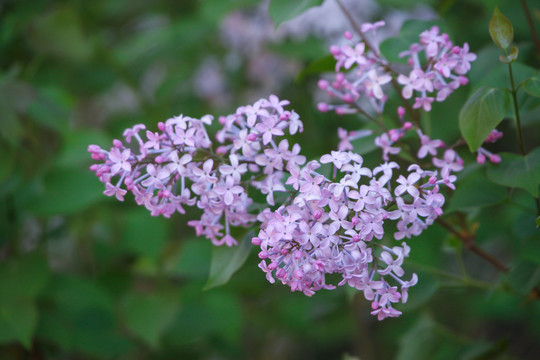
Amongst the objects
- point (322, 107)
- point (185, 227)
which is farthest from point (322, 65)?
point (185, 227)

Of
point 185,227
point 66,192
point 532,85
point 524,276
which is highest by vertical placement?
point 532,85

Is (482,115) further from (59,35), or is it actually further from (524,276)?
(59,35)

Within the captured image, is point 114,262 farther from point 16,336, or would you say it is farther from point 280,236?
point 280,236

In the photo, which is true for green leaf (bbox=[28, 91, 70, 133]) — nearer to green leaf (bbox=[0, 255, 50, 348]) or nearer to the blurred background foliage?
the blurred background foliage

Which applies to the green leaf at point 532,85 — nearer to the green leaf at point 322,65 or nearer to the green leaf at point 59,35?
the green leaf at point 322,65

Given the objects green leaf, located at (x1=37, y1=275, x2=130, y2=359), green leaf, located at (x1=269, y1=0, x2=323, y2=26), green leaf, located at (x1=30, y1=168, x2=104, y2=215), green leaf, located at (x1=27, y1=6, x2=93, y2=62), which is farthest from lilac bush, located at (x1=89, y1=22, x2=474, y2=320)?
green leaf, located at (x1=27, y1=6, x2=93, y2=62)

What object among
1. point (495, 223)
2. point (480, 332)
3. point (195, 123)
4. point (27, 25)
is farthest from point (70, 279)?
point (480, 332)
